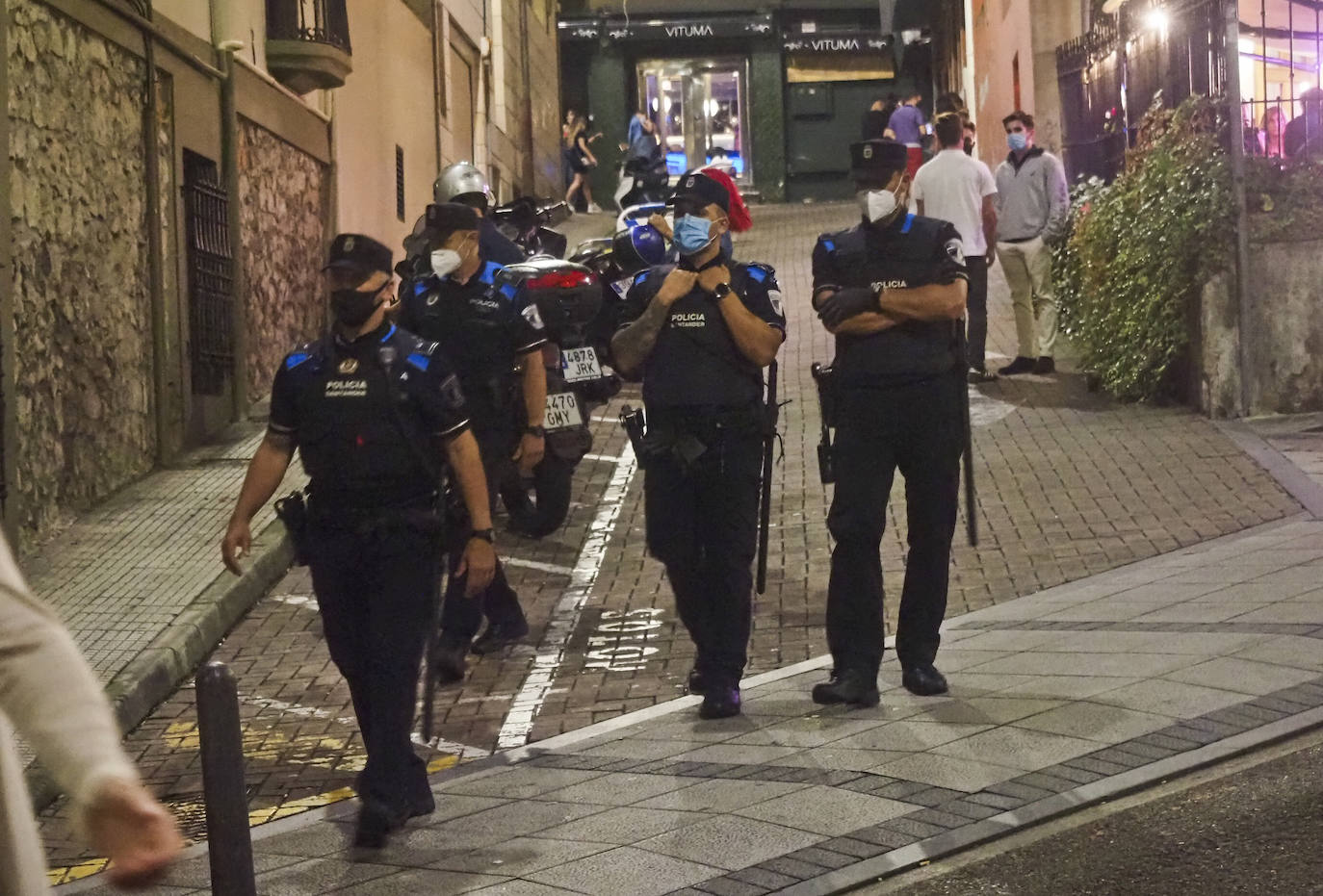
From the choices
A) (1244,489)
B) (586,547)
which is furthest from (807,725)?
(1244,489)

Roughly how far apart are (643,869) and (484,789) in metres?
1.13

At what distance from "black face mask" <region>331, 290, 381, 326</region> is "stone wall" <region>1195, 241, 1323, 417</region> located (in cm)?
774

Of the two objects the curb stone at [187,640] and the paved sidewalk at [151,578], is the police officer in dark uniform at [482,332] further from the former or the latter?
Result: the paved sidewalk at [151,578]

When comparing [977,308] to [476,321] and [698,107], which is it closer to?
[476,321]

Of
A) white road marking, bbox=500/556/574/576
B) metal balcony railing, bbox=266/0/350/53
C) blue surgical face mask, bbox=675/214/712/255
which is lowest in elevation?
white road marking, bbox=500/556/574/576

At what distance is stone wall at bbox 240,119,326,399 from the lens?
14719 mm

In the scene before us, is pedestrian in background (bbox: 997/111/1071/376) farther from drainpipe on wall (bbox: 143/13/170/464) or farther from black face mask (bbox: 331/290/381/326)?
black face mask (bbox: 331/290/381/326)

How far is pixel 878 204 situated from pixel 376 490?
6.97 feet

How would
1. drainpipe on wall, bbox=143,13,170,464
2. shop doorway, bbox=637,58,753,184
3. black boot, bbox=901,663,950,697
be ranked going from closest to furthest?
black boot, bbox=901,663,950,697
drainpipe on wall, bbox=143,13,170,464
shop doorway, bbox=637,58,753,184

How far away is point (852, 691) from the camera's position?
6.87m

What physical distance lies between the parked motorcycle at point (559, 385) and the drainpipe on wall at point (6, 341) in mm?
2376

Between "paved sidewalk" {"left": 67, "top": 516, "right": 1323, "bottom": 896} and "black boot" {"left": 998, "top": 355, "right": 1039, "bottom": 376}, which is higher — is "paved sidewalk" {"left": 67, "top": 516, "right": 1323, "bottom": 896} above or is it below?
below

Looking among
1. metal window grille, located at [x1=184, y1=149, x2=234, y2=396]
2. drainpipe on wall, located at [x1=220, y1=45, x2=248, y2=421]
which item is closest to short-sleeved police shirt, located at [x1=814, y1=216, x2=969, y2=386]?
metal window grille, located at [x1=184, y1=149, x2=234, y2=396]

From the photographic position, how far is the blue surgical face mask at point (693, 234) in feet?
22.4
